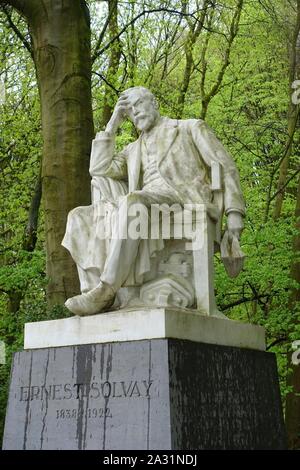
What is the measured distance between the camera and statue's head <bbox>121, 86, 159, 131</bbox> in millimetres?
5988

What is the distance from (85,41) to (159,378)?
19.1ft

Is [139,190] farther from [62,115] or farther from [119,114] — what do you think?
[62,115]

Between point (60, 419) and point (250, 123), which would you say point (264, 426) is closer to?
point (60, 419)

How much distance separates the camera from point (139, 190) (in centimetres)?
573

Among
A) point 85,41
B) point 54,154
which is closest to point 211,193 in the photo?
point 54,154

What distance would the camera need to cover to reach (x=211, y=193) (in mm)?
5727

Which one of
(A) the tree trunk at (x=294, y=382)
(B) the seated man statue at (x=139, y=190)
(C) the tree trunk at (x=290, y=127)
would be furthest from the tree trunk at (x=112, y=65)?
(B) the seated man statue at (x=139, y=190)

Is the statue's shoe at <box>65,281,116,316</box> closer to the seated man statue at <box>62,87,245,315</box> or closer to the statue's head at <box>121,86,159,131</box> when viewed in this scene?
the seated man statue at <box>62,87,245,315</box>

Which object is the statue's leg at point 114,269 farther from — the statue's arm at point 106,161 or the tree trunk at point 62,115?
the tree trunk at point 62,115

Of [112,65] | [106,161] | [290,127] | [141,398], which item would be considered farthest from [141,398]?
[112,65]

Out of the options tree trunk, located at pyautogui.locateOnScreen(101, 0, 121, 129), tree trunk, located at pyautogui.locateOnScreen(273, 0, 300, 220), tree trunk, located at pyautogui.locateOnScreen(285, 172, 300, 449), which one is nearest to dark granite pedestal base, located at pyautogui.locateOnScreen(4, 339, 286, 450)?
tree trunk, located at pyautogui.locateOnScreen(285, 172, 300, 449)

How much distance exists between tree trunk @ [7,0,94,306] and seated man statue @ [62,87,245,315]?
277 centimetres

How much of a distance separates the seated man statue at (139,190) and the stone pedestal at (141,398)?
19.1 inches

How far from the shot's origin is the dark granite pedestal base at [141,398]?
4.65 m
